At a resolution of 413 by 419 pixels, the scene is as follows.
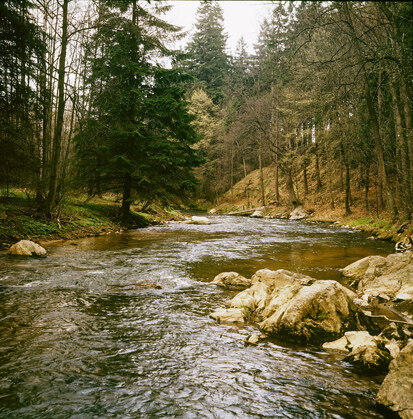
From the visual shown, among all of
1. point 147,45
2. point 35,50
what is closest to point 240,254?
point 35,50

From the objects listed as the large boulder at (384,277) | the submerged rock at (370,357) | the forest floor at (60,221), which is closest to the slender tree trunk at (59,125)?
the forest floor at (60,221)

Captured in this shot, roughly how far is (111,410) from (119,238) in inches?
440

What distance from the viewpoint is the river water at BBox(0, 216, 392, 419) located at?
2867 mm

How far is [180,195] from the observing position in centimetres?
1828

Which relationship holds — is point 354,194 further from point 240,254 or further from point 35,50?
point 35,50

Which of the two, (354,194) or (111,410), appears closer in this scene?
(111,410)

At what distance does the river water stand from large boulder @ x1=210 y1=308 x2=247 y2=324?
20 centimetres

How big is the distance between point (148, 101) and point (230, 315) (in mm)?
13252

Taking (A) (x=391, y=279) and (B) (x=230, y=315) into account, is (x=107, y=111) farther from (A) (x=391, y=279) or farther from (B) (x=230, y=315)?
(A) (x=391, y=279)

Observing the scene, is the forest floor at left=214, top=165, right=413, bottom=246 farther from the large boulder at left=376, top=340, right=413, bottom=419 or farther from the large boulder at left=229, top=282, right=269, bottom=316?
the large boulder at left=376, top=340, right=413, bottom=419

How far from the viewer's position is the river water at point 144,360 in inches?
113

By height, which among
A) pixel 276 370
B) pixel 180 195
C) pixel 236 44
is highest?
pixel 236 44

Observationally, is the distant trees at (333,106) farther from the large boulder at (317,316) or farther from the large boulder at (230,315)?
the large boulder at (230,315)

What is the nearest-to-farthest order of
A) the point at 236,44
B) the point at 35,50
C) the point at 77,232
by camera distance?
the point at 35,50 → the point at 77,232 → the point at 236,44
